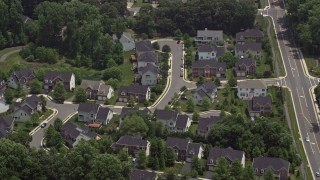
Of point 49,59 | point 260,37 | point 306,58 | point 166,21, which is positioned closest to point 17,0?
point 49,59

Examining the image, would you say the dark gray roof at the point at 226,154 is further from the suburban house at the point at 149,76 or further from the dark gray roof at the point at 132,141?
the suburban house at the point at 149,76

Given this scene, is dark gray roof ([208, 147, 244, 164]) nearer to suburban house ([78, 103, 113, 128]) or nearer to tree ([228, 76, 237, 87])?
suburban house ([78, 103, 113, 128])

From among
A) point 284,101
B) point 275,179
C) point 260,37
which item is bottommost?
point 275,179

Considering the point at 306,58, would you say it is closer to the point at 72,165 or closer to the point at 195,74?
the point at 195,74

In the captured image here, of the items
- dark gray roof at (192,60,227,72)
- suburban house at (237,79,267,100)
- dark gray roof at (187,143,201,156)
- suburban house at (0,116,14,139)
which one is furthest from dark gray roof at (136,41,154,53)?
dark gray roof at (187,143,201,156)

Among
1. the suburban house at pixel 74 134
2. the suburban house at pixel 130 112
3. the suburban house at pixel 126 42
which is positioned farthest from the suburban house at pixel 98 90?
the suburban house at pixel 126 42

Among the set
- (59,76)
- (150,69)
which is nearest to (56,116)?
(59,76)

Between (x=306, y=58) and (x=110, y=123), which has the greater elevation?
(x=306, y=58)
